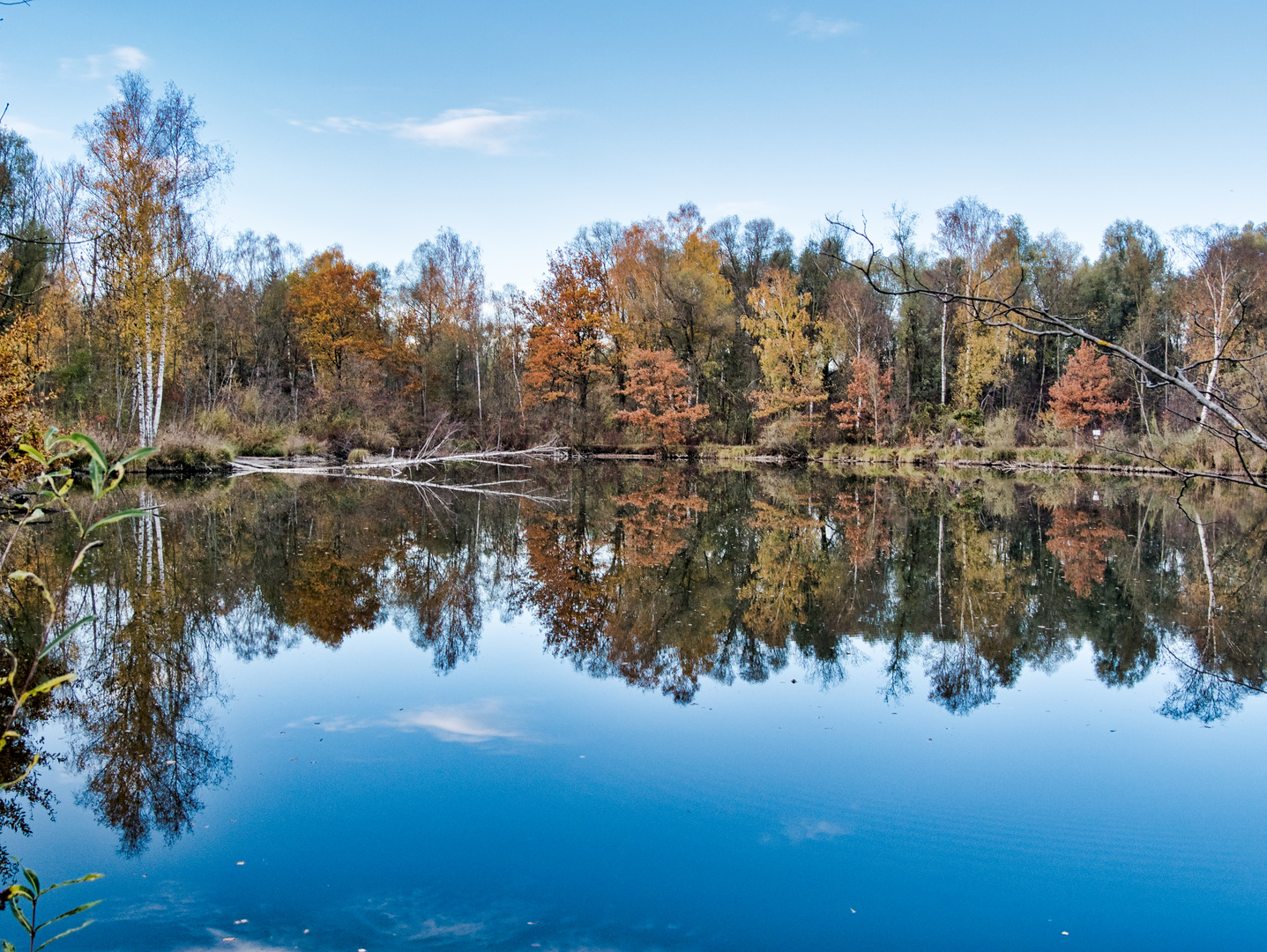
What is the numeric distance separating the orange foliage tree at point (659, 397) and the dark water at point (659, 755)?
23.9m

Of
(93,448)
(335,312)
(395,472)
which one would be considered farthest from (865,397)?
(93,448)

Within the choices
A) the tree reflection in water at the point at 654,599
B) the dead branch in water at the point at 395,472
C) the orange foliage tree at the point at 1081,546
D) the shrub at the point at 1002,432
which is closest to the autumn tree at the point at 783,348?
the shrub at the point at 1002,432

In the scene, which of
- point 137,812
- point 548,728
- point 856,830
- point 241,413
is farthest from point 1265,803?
point 241,413

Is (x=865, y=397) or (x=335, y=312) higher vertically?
(x=335, y=312)

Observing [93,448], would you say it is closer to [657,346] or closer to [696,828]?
[696,828]

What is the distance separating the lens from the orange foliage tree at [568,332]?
3388cm

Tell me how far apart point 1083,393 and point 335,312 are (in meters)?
30.2

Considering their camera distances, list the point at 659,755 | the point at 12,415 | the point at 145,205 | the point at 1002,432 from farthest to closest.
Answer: the point at 1002,432, the point at 145,205, the point at 12,415, the point at 659,755

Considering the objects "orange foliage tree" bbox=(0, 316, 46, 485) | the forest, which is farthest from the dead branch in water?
"orange foliage tree" bbox=(0, 316, 46, 485)

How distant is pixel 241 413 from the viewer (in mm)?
27000

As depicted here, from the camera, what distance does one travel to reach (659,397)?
33.6 m

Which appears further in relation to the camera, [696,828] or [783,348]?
[783,348]

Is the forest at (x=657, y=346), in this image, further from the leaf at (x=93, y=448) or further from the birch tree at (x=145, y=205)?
the leaf at (x=93, y=448)

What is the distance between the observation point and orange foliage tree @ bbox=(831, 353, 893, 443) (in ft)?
107
